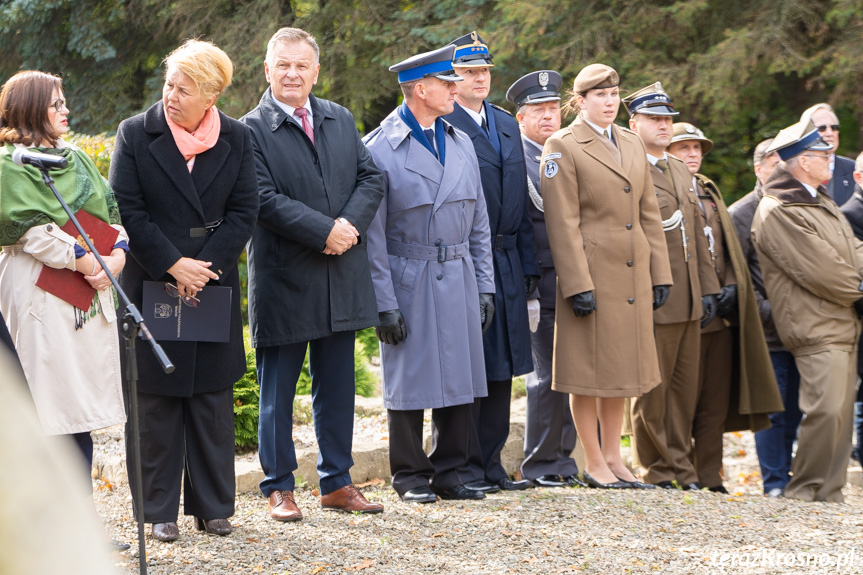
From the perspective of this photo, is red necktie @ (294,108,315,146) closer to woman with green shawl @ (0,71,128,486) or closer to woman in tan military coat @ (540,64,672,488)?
woman with green shawl @ (0,71,128,486)

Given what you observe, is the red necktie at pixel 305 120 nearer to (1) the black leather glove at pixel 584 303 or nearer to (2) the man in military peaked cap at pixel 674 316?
(1) the black leather glove at pixel 584 303

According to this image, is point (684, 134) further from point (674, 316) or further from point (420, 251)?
point (420, 251)

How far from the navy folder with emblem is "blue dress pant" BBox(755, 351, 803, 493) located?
3902 millimetres

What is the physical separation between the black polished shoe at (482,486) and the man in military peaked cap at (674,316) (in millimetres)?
1166

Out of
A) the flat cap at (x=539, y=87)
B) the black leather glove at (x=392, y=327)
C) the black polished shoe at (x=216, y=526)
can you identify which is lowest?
the black polished shoe at (x=216, y=526)

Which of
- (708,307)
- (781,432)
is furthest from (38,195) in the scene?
(781,432)

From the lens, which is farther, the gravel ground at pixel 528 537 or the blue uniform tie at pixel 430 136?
the blue uniform tie at pixel 430 136

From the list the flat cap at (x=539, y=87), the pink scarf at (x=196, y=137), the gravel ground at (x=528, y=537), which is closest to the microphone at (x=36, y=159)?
the pink scarf at (x=196, y=137)

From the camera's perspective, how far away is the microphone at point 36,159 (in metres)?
3.34

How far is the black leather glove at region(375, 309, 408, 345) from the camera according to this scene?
4.76 m

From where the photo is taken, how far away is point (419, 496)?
16.1ft

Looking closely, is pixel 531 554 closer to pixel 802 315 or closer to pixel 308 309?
pixel 308 309

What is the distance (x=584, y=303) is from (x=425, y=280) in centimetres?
97

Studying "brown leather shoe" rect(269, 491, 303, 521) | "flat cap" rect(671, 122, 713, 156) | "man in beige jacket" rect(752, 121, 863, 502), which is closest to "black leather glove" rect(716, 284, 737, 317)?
"man in beige jacket" rect(752, 121, 863, 502)
